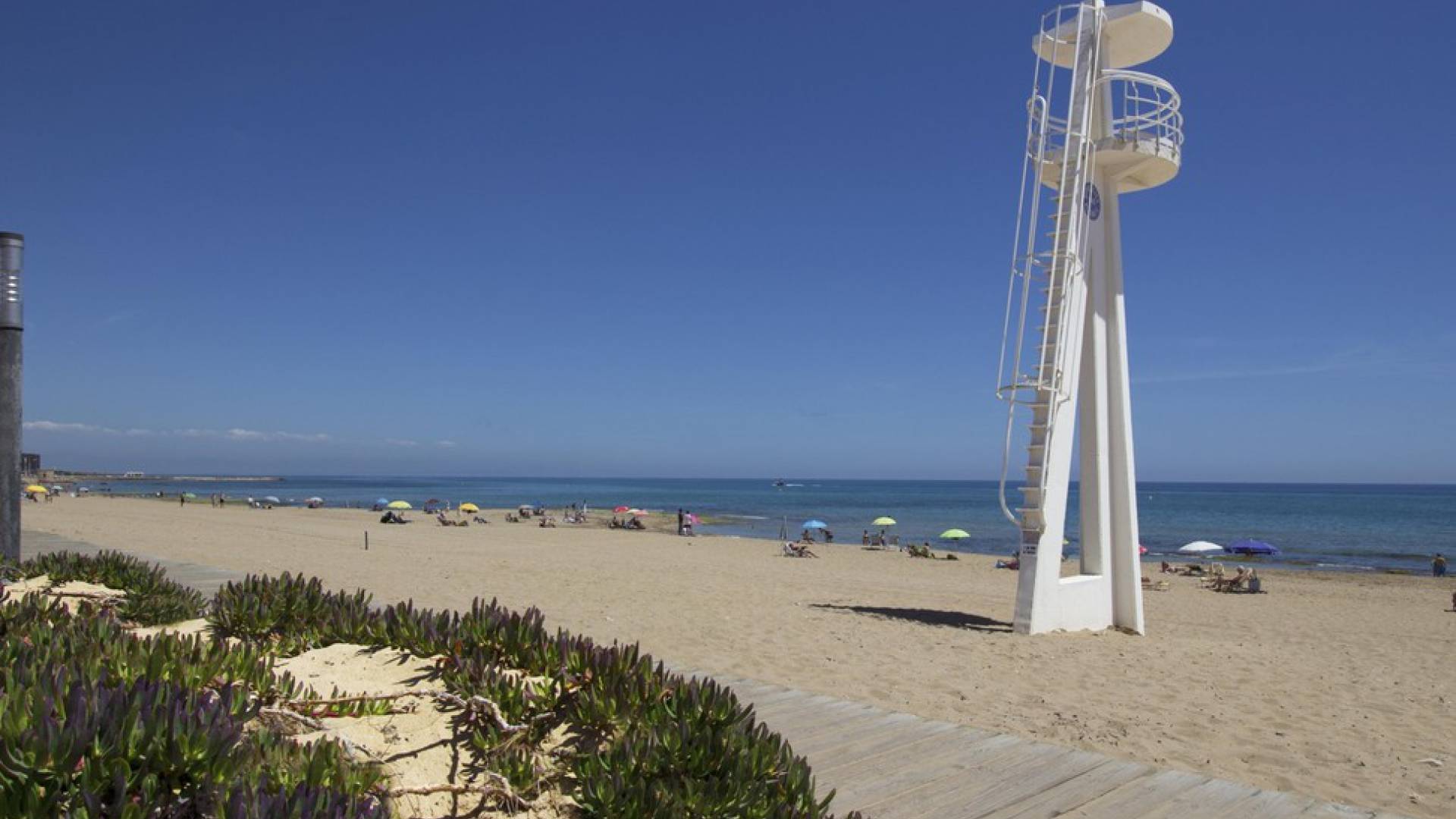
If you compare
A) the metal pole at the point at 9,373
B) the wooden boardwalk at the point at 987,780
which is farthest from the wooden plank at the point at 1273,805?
the metal pole at the point at 9,373

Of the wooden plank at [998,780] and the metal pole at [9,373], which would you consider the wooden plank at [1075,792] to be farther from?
the metal pole at [9,373]

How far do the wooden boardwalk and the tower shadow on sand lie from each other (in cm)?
710

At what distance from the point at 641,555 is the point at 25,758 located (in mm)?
23788

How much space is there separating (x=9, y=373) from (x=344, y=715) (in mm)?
6049

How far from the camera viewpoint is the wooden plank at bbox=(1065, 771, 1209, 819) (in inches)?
155

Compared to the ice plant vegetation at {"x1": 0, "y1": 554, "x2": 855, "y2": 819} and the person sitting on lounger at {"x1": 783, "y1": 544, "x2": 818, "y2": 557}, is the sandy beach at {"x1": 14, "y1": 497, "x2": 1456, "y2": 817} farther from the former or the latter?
the person sitting on lounger at {"x1": 783, "y1": 544, "x2": 818, "y2": 557}

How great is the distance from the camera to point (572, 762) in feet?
11.3

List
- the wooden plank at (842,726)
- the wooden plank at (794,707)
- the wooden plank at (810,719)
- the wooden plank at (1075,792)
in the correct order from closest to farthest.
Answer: the wooden plank at (1075,792) < the wooden plank at (842,726) < the wooden plank at (810,719) < the wooden plank at (794,707)

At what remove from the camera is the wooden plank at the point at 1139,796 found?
3.93m

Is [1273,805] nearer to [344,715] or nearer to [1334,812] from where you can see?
[1334,812]

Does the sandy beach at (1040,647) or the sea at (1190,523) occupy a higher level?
the sandy beach at (1040,647)

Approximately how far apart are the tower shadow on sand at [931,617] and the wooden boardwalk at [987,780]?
710 cm

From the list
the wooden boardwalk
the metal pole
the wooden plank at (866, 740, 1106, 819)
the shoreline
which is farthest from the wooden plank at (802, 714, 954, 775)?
the shoreline

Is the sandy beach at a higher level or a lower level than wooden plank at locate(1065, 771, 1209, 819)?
lower
